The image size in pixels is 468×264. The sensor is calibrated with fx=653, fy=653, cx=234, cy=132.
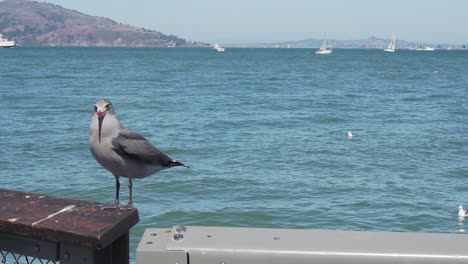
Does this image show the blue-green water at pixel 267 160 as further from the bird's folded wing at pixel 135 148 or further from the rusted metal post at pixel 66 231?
the rusted metal post at pixel 66 231

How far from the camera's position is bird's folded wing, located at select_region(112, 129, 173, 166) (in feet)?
11.5

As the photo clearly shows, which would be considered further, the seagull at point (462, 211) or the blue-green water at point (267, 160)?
the blue-green water at point (267, 160)

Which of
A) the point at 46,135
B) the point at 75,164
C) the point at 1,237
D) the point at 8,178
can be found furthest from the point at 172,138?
the point at 1,237

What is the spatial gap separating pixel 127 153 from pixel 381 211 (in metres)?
7.99

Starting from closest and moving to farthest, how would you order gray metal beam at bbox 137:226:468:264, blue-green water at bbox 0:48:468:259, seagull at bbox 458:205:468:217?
gray metal beam at bbox 137:226:468:264, seagull at bbox 458:205:468:217, blue-green water at bbox 0:48:468:259

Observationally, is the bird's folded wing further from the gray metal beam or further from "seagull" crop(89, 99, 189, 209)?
the gray metal beam

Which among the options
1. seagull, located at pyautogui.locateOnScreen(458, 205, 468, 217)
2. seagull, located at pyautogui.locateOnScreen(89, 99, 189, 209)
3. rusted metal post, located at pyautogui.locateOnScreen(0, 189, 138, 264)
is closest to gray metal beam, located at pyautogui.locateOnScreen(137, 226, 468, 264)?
rusted metal post, located at pyautogui.locateOnScreen(0, 189, 138, 264)

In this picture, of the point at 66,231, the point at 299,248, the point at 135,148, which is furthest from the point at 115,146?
the point at 299,248

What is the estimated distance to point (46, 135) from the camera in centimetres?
1925

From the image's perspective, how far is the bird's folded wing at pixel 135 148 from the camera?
351cm

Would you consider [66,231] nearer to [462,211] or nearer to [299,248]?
[299,248]

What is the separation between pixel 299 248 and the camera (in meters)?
1.93

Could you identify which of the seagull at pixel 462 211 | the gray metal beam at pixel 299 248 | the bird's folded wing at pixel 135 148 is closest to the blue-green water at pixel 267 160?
the seagull at pixel 462 211

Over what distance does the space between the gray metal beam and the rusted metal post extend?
0.12m
